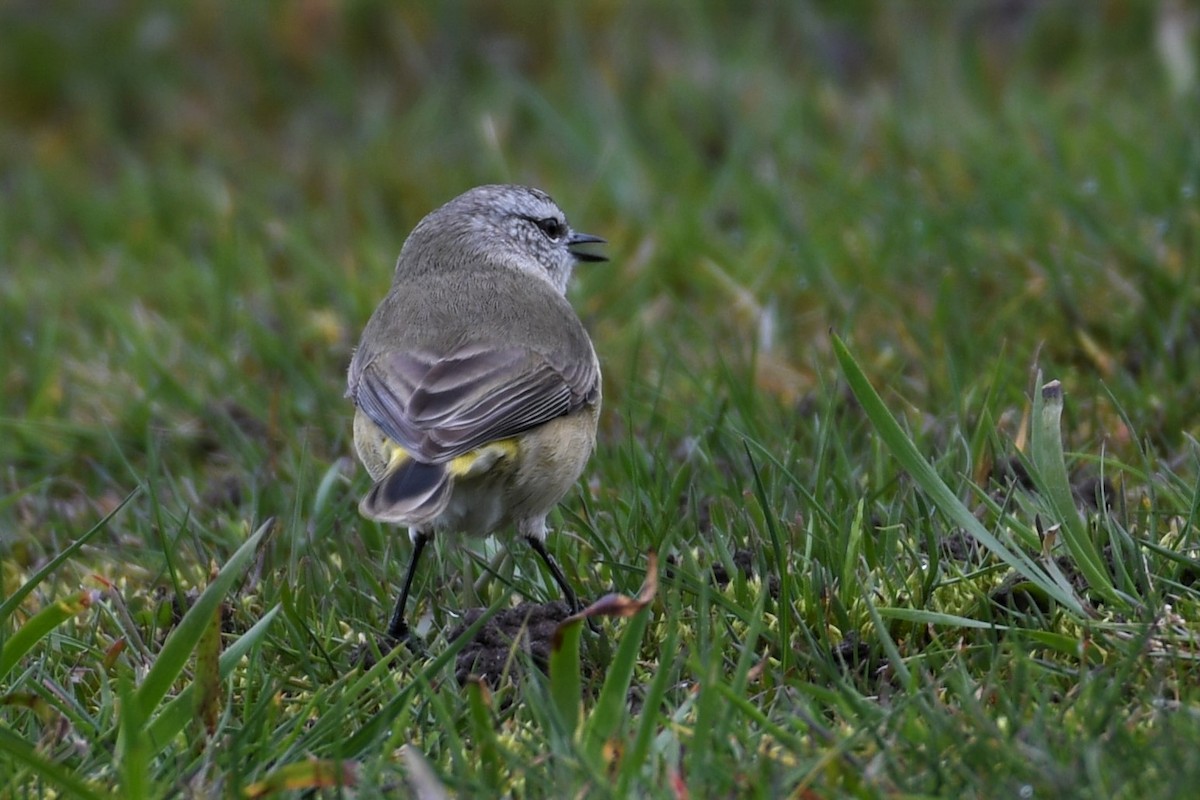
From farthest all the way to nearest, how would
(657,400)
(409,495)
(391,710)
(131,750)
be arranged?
1. (657,400)
2. (409,495)
3. (391,710)
4. (131,750)

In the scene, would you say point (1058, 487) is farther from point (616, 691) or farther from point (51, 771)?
point (51, 771)

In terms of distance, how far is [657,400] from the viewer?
200 inches

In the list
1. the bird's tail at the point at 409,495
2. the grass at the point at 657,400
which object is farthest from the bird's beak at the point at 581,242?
the bird's tail at the point at 409,495

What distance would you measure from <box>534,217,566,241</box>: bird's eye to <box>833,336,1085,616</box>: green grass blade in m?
2.26

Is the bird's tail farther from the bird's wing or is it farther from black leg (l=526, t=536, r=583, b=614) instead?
black leg (l=526, t=536, r=583, b=614)

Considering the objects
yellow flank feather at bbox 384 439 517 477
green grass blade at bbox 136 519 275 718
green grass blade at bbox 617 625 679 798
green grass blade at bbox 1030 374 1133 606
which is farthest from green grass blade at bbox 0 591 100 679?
green grass blade at bbox 1030 374 1133 606

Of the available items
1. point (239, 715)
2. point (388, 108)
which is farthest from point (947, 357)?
point (388, 108)

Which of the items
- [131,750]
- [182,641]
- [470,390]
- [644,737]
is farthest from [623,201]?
[131,750]

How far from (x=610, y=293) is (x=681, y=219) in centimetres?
55

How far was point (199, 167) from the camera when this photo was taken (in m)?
9.30

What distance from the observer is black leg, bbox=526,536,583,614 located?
3.86 m

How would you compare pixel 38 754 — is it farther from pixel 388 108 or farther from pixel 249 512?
pixel 388 108

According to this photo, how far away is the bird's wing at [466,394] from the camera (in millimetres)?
4062

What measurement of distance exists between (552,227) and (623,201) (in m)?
1.75
